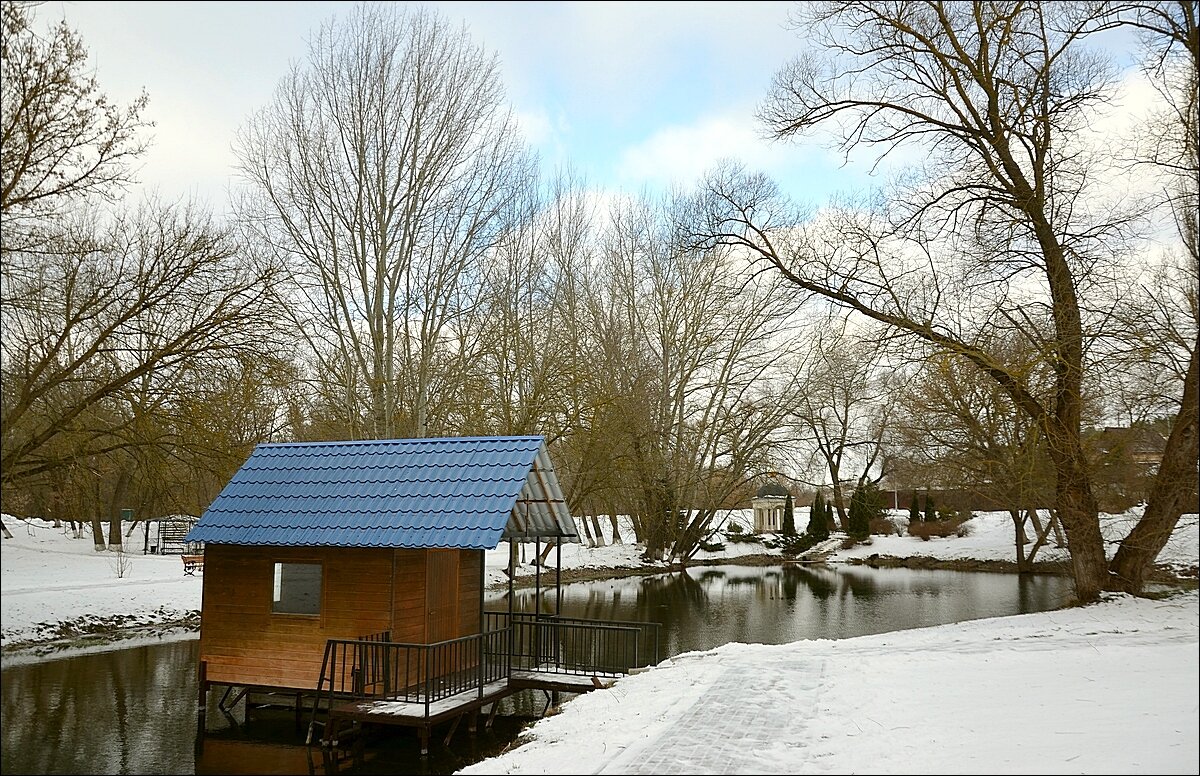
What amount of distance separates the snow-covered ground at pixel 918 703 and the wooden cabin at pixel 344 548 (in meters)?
2.53

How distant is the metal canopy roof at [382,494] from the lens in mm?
11727

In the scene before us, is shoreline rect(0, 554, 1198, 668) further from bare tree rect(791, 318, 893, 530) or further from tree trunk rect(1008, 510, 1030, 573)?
bare tree rect(791, 318, 893, 530)

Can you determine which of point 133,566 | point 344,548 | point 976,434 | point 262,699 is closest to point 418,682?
point 344,548

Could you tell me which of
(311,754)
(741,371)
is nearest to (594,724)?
(311,754)

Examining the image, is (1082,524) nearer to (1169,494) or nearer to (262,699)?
(1169,494)

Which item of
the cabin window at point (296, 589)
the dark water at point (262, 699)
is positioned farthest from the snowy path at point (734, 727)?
the cabin window at point (296, 589)

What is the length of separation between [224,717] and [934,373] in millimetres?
14282

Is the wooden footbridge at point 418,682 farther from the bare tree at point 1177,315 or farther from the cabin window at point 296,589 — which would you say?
the bare tree at point 1177,315

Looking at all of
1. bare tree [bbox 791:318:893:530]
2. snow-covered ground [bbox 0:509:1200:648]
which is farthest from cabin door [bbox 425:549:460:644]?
bare tree [bbox 791:318:893:530]

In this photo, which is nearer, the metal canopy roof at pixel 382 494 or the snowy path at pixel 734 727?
the snowy path at pixel 734 727

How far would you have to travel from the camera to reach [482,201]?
88.0 feet

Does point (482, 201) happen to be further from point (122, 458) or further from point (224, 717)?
point (224, 717)

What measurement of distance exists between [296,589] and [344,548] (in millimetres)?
1033

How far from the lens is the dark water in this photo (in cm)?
1034
